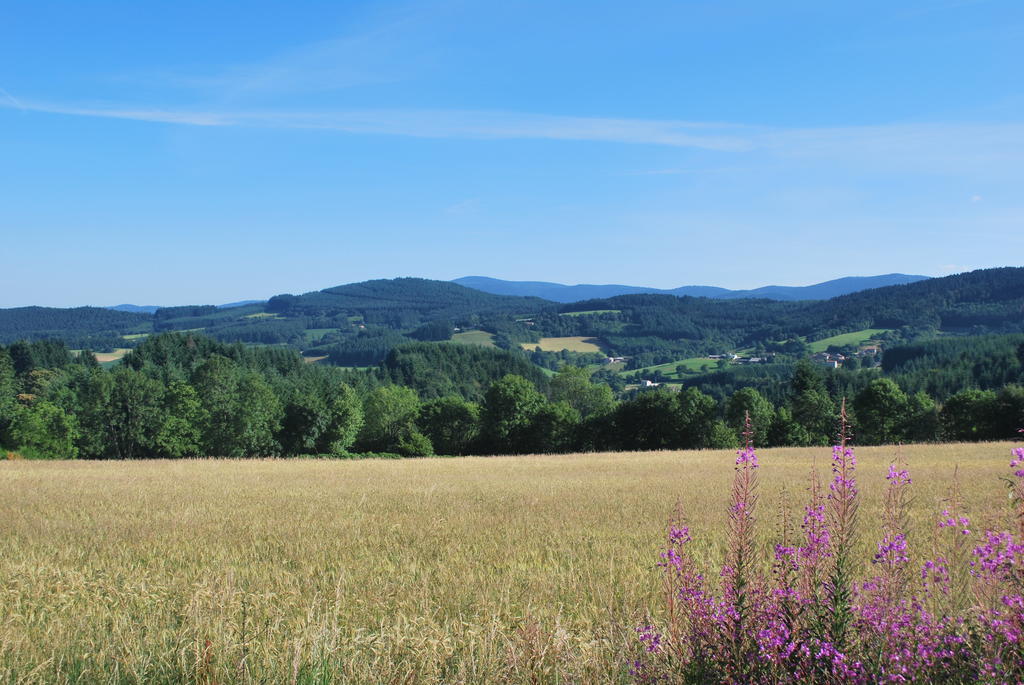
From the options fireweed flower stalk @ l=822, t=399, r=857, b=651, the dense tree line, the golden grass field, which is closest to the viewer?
fireweed flower stalk @ l=822, t=399, r=857, b=651

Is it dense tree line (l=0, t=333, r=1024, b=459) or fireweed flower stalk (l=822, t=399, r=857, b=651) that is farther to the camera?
dense tree line (l=0, t=333, r=1024, b=459)

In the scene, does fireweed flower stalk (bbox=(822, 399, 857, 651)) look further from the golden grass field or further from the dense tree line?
the dense tree line

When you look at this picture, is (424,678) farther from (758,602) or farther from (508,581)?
(508,581)

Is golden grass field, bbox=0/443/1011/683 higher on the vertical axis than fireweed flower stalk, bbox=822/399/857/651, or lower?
lower

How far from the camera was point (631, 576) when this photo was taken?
9523mm

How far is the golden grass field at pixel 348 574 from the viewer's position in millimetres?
5840

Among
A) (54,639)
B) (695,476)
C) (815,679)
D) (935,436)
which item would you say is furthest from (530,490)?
(935,436)

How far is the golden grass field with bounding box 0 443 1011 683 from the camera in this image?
5.84 meters

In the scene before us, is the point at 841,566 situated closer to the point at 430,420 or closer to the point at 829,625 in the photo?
the point at 829,625

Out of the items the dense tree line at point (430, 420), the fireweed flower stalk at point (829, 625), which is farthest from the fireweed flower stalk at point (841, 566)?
the dense tree line at point (430, 420)

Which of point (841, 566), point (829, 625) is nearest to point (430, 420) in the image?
point (829, 625)

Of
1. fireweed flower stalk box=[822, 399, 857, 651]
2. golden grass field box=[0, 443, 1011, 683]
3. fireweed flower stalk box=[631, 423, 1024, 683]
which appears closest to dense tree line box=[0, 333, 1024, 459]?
golden grass field box=[0, 443, 1011, 683]

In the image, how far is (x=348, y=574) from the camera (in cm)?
989

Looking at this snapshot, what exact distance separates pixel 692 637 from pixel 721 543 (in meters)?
7.39
